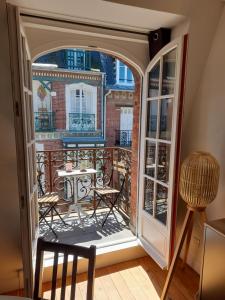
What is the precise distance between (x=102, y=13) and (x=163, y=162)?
1389mm

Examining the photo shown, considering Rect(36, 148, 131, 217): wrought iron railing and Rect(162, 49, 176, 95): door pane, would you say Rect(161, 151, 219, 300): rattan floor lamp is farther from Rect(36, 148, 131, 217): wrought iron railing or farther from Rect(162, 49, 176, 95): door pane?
Rect(36, 148, 131, 217): wrought iron railing

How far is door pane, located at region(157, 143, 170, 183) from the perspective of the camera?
208cm

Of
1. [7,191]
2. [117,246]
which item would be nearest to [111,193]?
[117,246]

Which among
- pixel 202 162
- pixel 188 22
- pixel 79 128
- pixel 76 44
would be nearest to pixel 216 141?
pixel 202 162

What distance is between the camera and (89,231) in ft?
10.6

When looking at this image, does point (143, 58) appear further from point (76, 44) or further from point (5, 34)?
point (5, 34)

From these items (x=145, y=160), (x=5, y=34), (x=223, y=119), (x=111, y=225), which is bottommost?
(x=111, y=225)

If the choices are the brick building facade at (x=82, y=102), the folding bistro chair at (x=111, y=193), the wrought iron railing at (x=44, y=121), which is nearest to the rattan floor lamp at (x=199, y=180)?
the folding bistro chair at (x=111, y=193)

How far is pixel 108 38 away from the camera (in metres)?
2.13

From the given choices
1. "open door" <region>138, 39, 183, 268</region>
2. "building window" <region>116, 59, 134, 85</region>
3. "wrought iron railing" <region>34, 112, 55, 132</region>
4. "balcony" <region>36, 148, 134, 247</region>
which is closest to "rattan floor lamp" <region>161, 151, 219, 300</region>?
"open door" <region>138, 39, 183, 268</region>

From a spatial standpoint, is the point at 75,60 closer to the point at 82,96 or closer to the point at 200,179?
the point at 82,96

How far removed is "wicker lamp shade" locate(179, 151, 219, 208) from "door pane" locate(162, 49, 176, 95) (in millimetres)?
675

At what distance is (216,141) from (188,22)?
100 centimetres

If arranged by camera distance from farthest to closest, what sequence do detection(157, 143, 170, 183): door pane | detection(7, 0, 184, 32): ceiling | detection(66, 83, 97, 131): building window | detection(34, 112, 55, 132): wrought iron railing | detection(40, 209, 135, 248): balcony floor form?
detection(66, 83, 97, 131): building window, detection(34, 112, 55, 132): wrought iron railing, detection(40, 209, 135, 248): balcony floor, detection(157, 143, 170, 183): door pane, detection(7, 0, 184, 32): ceiling
